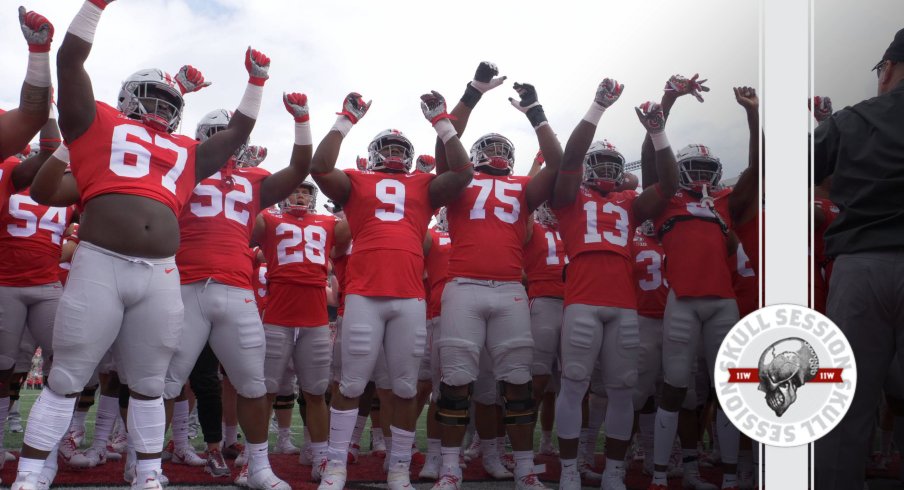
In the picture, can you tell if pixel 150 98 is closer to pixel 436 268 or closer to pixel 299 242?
pixel 299 242

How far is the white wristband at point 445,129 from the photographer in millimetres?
4043

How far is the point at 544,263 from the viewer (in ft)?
17.2

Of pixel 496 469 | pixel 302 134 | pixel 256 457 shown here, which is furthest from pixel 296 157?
pixel 496 469

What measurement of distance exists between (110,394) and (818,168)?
4.34 metres

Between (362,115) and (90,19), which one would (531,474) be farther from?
(90,19)

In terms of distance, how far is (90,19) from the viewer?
291 cm

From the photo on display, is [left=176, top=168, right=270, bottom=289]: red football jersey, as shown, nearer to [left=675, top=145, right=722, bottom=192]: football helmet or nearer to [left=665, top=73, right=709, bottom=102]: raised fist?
[left=665, top=73, right=709, bottom=102]: raised fist

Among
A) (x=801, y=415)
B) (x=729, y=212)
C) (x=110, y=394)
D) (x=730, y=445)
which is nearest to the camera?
(x=801, y=415)

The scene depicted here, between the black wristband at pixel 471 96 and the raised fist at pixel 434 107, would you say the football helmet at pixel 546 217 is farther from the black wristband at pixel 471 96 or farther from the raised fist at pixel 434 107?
the raised fist at pixel 434 107

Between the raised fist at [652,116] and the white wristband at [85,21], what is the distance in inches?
111

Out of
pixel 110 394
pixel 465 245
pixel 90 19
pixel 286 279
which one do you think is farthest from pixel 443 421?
pixel 90 19

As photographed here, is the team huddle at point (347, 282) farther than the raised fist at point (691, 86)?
Yes

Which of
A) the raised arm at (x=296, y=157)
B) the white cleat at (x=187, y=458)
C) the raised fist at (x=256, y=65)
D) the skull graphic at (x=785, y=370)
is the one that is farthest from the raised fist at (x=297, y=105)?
the skull graphic at (x=785, y=370)

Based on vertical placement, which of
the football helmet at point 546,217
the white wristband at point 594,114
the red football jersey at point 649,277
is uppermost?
the white wristband at point 594,114
